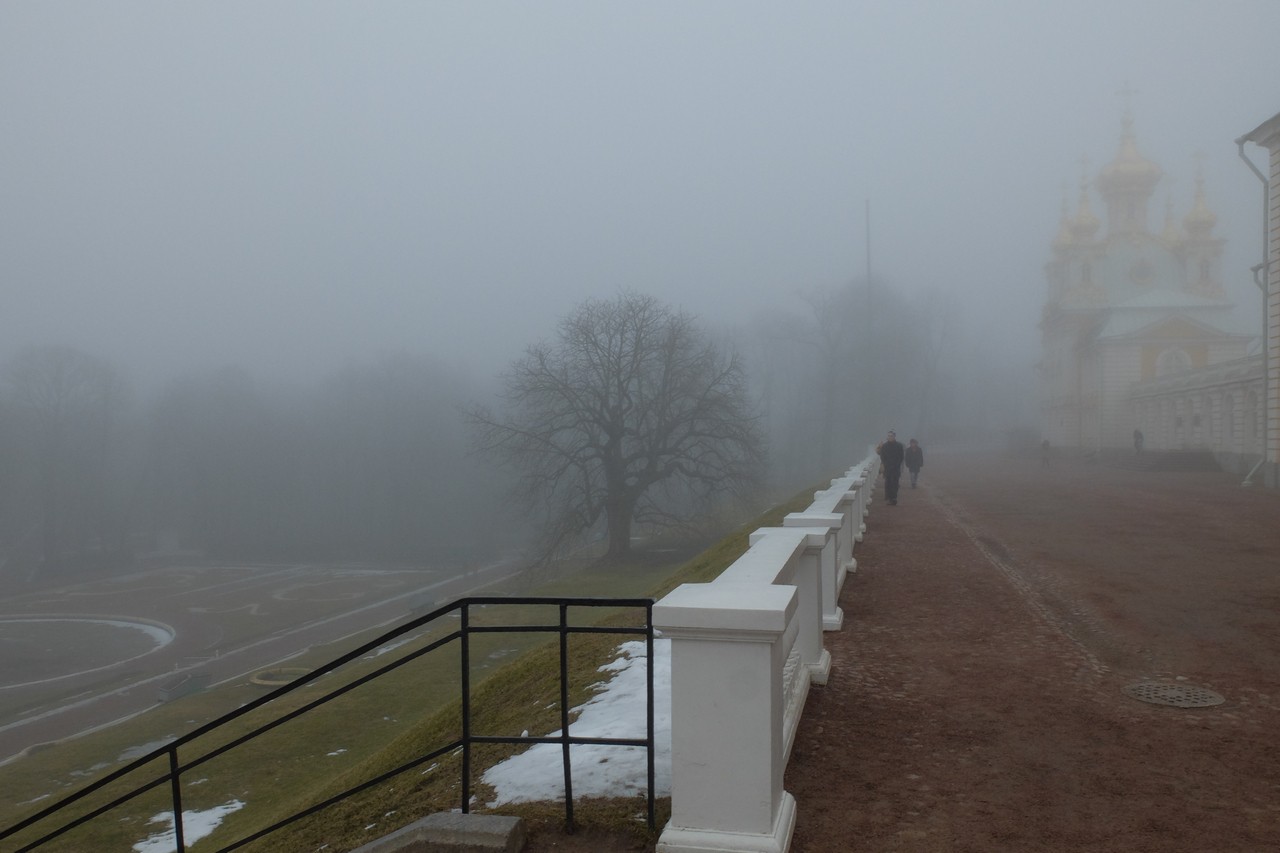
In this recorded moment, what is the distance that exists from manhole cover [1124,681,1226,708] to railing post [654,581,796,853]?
3.46 metres

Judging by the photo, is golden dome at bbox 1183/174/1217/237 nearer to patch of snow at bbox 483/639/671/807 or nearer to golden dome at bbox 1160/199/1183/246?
golden dome at bbox 1160/199/1183/246

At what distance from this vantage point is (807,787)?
171 inches

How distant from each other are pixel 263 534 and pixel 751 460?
49287 millimetres

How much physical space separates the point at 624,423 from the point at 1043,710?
28.1m

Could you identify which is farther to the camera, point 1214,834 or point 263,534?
point 263,534

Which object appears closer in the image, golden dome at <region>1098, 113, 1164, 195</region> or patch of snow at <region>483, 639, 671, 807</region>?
patch of snow at <region>483, 639, 671, 807</region>

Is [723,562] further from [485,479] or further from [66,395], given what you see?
[66,395]

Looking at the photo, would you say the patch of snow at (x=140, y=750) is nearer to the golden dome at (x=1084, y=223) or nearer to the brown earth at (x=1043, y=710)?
the brown earth at (x=1043, y=710)

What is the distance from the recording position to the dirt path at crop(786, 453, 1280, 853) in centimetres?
399

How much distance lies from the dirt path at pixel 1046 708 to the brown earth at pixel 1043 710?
0.05 ft

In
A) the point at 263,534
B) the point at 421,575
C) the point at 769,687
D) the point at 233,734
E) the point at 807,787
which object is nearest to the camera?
the point at 769,687

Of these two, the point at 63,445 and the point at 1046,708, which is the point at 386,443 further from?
the point at 1046,708

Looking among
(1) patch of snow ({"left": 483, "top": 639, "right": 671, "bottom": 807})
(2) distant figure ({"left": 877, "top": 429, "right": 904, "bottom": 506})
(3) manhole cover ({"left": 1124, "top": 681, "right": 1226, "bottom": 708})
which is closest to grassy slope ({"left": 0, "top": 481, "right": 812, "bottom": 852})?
(1) patch of snow ({"left": 483, "top": 639, "right": 671, "bottom": 807})

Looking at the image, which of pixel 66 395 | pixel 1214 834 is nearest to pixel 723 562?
pixel 1214 834
